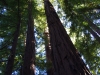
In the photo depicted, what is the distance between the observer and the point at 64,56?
3545 millimetres

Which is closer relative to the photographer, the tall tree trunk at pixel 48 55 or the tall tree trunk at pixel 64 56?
the tall tree trunk at pixel 64 56

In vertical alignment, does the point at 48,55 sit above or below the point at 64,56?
below

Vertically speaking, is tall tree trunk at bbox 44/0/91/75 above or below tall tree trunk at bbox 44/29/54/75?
above

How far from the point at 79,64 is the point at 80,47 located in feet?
30.3

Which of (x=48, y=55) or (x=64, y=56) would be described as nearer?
(x=64, y=56)

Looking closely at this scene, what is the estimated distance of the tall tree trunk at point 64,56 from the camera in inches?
124

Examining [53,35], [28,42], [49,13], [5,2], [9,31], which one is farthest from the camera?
[9,31]

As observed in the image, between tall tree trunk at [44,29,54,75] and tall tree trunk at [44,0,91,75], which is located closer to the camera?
tall tree trunk at [44,0,91,75]

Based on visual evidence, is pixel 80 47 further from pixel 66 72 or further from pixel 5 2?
pixel 66 72

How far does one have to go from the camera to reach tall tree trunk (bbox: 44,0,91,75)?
124 inches

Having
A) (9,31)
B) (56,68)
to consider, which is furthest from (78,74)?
(9,31)

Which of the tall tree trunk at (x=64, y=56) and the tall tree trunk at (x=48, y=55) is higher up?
the tall tree trunk at (x=64, y=56)

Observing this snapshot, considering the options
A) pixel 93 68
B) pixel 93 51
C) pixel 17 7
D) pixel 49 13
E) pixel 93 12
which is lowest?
pixel 93 68

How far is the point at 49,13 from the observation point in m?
5.65
